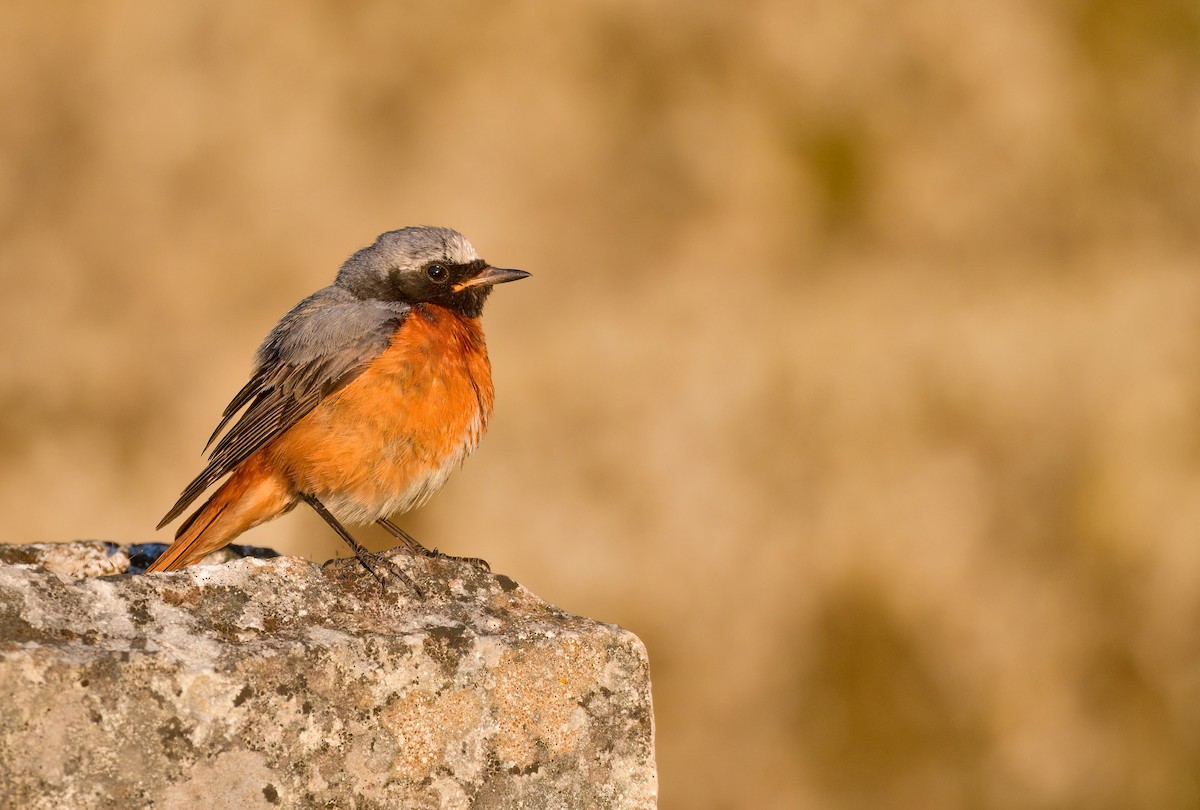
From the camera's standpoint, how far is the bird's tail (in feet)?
16.6

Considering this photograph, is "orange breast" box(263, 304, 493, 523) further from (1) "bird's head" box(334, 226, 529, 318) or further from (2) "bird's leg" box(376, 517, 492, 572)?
(1) "bird's head" box(334, 226, 529, 318)

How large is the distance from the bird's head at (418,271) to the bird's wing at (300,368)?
0.92 ft

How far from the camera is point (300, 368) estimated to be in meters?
5.79

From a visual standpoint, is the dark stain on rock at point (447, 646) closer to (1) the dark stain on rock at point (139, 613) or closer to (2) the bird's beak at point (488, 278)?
(1) the dark stain on rock at point (139, 613)

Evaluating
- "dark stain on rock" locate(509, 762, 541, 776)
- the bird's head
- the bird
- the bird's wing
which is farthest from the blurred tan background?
"dark stain on rock" locate(509, 762, 541, 776)

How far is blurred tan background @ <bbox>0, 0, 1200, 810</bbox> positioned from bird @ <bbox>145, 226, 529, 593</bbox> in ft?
15.2

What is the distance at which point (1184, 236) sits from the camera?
1199 centimetres

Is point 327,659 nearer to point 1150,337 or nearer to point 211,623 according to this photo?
point 211,623

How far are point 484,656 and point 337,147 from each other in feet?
34.0

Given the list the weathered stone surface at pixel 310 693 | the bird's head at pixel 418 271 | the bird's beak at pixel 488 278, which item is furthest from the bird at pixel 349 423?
the weathered stone surface at pixel 310 693

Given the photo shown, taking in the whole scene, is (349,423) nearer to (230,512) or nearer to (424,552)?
(230,512)

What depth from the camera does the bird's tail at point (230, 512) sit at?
5047mm

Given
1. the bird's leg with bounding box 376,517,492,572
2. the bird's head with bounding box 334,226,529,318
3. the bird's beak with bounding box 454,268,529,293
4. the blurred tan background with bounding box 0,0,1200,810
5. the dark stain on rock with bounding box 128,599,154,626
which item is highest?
the blurred tan background with bounding box 0,0,1200,810

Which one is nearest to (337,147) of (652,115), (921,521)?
(652,115)
